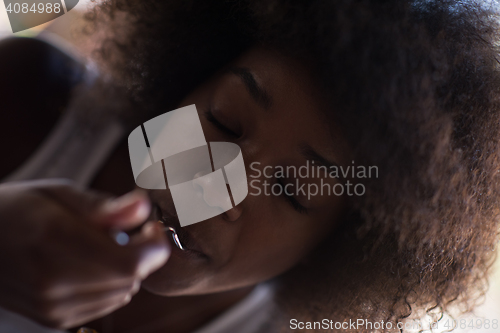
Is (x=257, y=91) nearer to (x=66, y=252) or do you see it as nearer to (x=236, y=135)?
(x=236, y=135)

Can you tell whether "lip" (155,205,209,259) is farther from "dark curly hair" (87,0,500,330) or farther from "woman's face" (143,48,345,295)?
"dark curly hair" (87,0,500,330)

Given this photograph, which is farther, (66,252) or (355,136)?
(355,136)

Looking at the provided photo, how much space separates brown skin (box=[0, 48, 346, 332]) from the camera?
272 mm

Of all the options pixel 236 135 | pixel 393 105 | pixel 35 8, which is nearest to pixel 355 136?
pixel 393 105

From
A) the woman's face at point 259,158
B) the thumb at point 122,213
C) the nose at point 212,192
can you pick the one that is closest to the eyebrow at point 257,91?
the woman's face at point 259,158

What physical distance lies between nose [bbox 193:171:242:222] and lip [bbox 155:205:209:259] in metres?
0.05

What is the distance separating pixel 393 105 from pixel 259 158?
193 mm

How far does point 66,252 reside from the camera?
0.87 ft

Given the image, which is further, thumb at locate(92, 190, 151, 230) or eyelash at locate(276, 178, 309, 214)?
eyelash at locate(276, 178, 309, 214)

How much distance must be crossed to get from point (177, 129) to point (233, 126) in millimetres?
110

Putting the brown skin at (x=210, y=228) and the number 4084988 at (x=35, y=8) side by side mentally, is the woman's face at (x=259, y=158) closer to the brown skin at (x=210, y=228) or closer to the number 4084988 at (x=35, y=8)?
the brown skin at (x=210, y=228)

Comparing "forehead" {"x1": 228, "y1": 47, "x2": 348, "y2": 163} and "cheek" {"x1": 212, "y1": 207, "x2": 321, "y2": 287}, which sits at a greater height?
"forehead" {"x1": 228, "y1": 47, "x2": 348, "y2": 163}

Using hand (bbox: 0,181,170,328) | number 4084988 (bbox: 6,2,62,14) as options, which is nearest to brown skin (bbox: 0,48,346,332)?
hand (bbox: 0,181,170,328)

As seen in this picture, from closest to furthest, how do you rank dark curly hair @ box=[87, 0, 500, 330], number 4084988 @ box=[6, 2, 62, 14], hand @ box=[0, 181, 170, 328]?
hand @ box=[0, 181, 170, 328]
dark curly hair @ box=[87, 0, 500, 330]
number 4084988 @ box=[6, 2, 62, 14]
